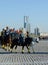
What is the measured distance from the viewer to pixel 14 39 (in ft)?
75.5

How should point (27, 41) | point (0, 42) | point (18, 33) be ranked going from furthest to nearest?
point (0, 42)
point (18, 33)
point (27, 41)

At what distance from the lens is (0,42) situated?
26.8 meters

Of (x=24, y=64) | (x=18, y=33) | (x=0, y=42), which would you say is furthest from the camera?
(x=0, y=42)

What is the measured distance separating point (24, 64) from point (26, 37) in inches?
317

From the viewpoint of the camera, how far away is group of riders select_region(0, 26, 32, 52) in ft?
73.5

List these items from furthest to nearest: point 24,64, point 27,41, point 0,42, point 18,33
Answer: point 0,42, point 18,33, point 27,41, point 24,64

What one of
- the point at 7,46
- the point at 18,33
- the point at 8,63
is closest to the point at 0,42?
the point at 7,46

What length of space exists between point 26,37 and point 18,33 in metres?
1.83

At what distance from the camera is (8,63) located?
15.3 m

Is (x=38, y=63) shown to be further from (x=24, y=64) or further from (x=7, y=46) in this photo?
(x=7, y=46)

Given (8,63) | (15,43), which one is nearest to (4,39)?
(15,43)

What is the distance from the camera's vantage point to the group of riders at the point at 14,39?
22403mm

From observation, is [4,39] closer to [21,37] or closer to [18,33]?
[18,33]

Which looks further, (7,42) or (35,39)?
Answer: (7,42)
